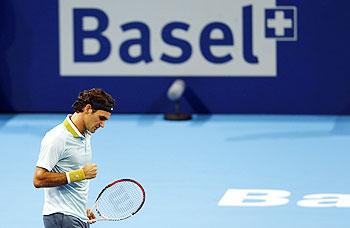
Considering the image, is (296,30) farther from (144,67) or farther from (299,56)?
(144,67)

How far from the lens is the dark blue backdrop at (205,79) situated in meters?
16.2

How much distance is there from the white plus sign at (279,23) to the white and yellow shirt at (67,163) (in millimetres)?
8980

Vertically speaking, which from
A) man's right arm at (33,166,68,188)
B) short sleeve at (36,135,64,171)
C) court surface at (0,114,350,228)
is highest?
short sleeve at (36,135,64,171)

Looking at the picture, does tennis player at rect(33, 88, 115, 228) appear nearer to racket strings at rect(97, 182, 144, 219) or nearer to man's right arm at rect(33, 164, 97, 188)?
man's right arm at rect(33, 164, 97, 188)

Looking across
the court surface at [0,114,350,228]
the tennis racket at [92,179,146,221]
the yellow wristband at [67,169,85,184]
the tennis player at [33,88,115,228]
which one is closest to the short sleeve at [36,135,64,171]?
the tennis player at [33,88,115,228]

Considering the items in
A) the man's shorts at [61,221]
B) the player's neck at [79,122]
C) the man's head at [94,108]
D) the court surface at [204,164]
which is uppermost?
the man's head at [94,108]

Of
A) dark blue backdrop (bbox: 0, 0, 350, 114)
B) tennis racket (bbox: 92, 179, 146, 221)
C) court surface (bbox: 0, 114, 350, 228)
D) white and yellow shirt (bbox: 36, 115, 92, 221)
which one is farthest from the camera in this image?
dark blue backdrop (bbox: 0, 0, 350, 114)

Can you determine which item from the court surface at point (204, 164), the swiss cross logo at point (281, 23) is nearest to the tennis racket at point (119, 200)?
the court surface at point (204, 164)

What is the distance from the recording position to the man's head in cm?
732

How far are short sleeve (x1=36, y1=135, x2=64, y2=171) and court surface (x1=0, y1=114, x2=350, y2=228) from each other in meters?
3.01

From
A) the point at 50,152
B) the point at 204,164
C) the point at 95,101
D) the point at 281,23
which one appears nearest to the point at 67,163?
the point at 50,152

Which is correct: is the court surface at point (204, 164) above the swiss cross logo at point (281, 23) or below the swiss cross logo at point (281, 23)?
below

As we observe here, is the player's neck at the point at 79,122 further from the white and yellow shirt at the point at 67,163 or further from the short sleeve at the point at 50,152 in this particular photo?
the short sleeve at the point at 50,152

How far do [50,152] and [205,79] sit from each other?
9342 mm
